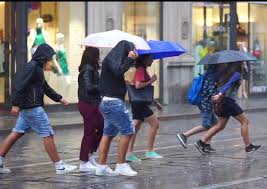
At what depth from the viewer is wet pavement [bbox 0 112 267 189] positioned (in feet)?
28.5

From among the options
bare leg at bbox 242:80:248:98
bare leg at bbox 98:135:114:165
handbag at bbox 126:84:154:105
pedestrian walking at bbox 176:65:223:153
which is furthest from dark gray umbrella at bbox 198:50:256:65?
bare leg at bbox 242:80:248:98

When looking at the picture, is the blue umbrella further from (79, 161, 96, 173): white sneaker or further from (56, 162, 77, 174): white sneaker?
(56, 162, 77, 174): white sneaker

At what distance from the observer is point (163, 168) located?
9.97 m

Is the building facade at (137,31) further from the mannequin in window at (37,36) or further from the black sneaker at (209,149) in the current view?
the black sneaker at (209,149)

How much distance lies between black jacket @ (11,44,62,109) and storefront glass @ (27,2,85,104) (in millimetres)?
9349

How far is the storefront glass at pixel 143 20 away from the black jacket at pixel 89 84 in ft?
35.9

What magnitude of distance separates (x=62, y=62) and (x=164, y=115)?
324 centimetres

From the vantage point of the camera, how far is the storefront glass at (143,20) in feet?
68.4

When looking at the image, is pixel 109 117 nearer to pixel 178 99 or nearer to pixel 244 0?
pixel 178 99

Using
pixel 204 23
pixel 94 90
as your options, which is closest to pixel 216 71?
pixel 94 90

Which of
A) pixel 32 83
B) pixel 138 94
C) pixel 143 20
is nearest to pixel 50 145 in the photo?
pixel 32 83

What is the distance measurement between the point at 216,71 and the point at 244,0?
1356cm

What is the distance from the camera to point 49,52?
9.54 metres

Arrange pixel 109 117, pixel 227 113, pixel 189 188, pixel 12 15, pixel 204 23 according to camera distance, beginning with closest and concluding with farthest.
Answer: pixel 189 188 → pixel 109 117 → pixel 227 113 → pixel 12 15 → pixel 204 23
